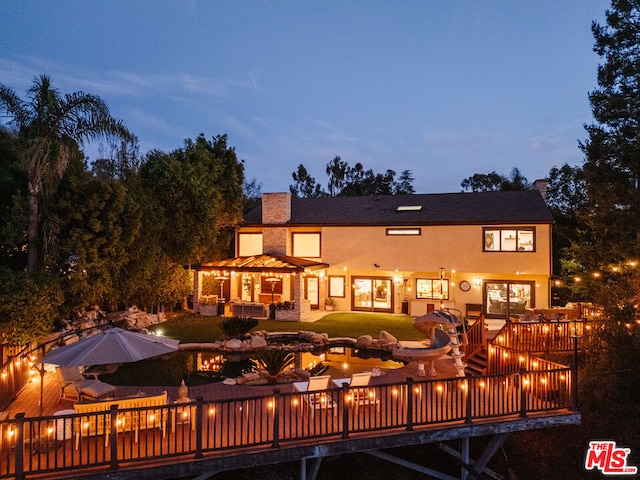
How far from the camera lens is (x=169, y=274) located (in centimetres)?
2217

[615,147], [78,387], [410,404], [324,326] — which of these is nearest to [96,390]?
[78,387]

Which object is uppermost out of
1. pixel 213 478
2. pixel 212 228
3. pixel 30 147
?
pixel 30 147

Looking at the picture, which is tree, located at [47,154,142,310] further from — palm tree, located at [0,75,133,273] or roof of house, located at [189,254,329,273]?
roof of house, located at [189,254,329,273]

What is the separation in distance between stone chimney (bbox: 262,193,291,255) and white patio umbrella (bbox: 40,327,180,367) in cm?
1584

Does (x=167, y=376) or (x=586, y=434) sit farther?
(x=167, y=376)

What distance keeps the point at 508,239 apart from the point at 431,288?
15.4 feet

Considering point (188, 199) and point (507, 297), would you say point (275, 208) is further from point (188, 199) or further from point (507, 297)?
point (507, 297)

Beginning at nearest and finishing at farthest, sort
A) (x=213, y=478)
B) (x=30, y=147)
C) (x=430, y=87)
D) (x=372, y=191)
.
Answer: (x=213, y=478) < (x=30, y=147) < (x=372, y=191) < (x=430, y=87)

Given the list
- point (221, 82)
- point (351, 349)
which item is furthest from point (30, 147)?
point (221, 82)

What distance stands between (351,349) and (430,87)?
123739mm

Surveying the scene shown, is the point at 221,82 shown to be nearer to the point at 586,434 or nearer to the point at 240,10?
the point at 240,10

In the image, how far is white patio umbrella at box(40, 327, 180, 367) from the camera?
7992mm

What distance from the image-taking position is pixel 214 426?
281 inches

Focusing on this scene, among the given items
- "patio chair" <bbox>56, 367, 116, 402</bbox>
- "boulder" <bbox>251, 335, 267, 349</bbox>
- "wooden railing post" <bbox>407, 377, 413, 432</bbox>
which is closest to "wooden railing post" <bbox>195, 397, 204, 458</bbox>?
"patio chair" <bbox>56, 367, 116, 402</bbox>
